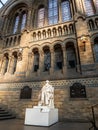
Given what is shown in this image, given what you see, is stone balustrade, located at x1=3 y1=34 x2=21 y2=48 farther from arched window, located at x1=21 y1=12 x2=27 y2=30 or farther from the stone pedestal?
the stone pedestal

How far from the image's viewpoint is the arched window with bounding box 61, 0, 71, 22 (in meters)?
11.8

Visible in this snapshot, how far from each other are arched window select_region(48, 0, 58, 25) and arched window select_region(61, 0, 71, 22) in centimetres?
75

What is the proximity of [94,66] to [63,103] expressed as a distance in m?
3.30

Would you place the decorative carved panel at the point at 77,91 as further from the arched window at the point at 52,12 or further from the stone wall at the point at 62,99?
the arched window at the point at 52,12

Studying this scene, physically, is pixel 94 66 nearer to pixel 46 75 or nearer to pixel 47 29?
pixel 46 75

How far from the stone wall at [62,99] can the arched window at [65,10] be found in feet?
22.1

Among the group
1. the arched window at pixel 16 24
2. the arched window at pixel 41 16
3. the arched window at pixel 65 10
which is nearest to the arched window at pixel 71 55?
the arched window at pixel 65 10

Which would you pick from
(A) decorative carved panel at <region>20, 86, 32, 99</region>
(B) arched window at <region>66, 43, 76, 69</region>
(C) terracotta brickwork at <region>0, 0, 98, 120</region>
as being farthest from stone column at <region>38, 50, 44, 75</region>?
(B) arched window at <region>66, 43, 76, 69</region>

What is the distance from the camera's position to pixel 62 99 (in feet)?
26.1

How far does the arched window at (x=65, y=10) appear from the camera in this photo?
11781 mm

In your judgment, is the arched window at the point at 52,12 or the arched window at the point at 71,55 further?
the arched window at the point at 52,12

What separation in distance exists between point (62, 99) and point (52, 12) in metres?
9.51

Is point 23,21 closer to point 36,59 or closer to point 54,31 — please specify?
point 54,31

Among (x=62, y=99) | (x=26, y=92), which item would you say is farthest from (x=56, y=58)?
(x=26, y=92)
